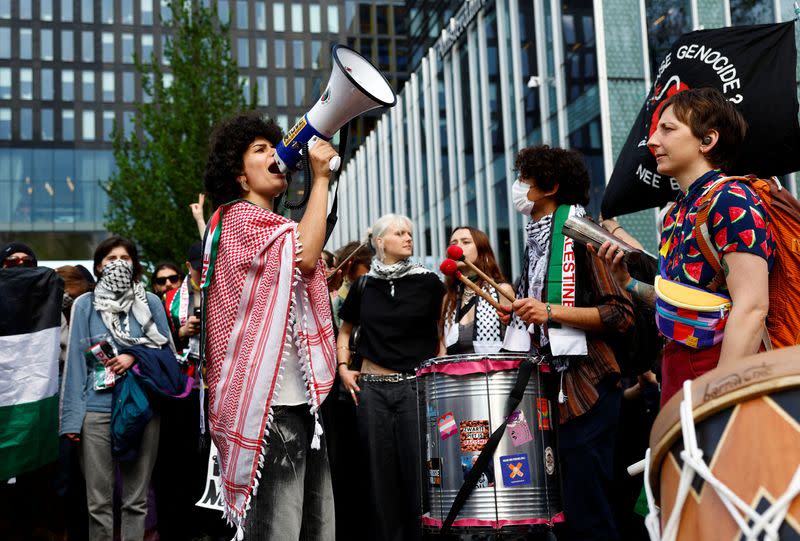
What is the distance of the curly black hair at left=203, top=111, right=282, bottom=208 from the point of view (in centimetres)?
376

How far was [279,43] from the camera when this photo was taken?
9244 cm

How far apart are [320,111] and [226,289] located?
76 cm

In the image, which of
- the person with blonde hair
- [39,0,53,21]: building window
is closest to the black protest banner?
the person with blonde hair

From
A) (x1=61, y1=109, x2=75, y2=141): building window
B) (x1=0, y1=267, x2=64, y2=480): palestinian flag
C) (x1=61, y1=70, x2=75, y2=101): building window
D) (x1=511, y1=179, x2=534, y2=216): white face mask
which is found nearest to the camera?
(x1=511, y1=179, x2=534, y2=216): white face mask

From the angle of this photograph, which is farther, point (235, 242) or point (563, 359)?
point (563, 359)

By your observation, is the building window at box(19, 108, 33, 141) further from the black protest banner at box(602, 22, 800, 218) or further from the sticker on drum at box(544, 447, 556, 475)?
the sticker on drum at box(544, 447, 556, 475)

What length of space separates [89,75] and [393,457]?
293ft

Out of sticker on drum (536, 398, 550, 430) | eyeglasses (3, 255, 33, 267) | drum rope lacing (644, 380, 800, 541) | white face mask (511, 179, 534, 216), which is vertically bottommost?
sticker on drum (536, 398, 550, 430)

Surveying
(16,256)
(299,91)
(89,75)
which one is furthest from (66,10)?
(16,256)

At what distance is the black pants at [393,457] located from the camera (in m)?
6.14

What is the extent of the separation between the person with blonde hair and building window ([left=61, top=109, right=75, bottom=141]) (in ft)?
276

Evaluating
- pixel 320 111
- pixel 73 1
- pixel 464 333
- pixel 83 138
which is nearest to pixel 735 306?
pixel 320 111

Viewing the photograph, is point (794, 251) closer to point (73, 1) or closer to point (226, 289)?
point (226, 289)

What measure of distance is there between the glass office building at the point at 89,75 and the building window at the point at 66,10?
0.10 metres
